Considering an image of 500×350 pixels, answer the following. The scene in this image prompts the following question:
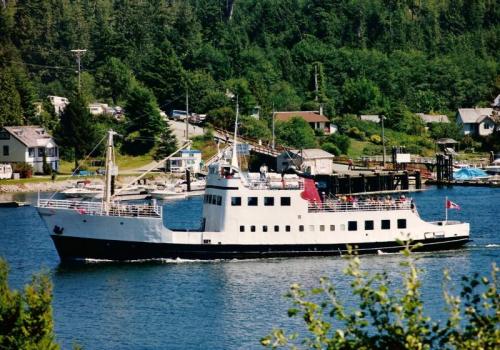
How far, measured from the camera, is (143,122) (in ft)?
391

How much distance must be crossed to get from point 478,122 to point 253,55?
29613 millimetres

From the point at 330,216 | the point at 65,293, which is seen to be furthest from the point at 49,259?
the point at 330,216

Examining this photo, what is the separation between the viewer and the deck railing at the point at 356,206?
67062mm

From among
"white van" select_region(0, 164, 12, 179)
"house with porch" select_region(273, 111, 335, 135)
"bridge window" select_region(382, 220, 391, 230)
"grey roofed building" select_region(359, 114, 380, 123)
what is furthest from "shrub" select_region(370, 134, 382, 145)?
"bridge window" select_region(382, 220, 391, 230)

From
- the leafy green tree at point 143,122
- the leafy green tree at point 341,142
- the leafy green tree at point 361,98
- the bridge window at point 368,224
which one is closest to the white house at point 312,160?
the leafy green tree at point 341,142

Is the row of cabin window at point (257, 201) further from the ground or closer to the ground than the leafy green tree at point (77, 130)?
closer to the ground

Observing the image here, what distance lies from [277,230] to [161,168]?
53365 millimetres

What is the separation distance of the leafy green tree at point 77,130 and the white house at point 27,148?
1.36 meters

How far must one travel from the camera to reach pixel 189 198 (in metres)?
104

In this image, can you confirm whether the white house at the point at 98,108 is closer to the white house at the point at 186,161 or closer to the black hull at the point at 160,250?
the white house at the point at 186,161

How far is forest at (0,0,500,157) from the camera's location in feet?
433

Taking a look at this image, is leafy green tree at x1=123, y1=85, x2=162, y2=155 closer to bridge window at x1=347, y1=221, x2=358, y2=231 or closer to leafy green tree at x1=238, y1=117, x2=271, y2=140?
leafy green tree at x1=238, y1=117, x2=271, y2=140

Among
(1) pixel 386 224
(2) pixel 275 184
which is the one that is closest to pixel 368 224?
(1) pixel 386 224

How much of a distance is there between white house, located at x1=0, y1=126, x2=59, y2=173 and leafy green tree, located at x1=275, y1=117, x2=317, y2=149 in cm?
2269
